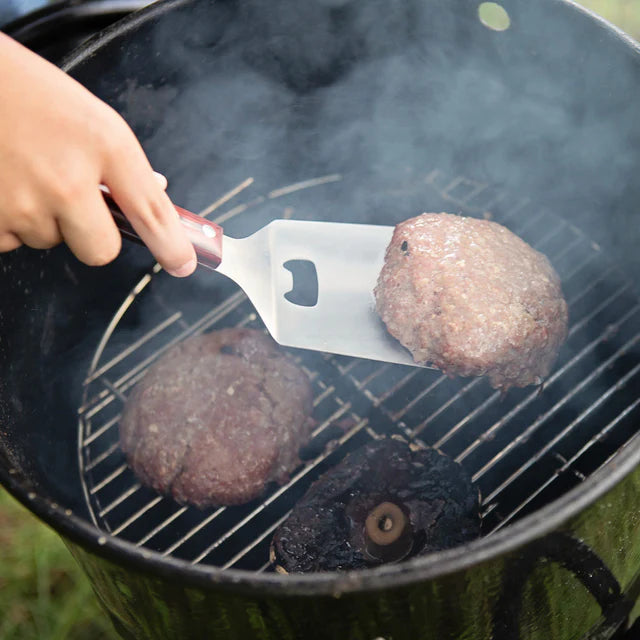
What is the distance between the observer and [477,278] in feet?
6.97

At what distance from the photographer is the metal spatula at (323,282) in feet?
7.02

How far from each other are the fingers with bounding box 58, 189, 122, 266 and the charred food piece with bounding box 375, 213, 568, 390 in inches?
33.2

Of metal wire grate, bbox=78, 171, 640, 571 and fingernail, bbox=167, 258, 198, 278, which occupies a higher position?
fingernail, bbox=167, 258, 198, 278

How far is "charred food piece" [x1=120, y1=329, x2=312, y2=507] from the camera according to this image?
7.47 ft

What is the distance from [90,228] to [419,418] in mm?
1352

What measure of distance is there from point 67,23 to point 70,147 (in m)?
1.59

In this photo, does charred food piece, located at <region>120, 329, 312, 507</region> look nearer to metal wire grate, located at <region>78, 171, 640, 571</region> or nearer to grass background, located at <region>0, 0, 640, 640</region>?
metal wire grate, located at <region>78, 171, 640, 571</region>

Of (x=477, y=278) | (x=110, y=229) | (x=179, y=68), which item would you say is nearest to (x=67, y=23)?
(x=179, y=68)

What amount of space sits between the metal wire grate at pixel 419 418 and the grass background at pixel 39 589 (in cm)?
56

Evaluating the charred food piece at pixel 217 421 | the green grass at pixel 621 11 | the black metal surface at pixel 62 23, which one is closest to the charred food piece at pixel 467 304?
the charred food piece at pixel 217 421

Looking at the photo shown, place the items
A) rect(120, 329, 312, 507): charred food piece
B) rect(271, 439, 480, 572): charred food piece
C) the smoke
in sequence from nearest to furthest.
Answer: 1. rect(271, 439, 480, 572): charred food piece
2. rect(120, 329, 312, 507): charred food piece
3. the smoke

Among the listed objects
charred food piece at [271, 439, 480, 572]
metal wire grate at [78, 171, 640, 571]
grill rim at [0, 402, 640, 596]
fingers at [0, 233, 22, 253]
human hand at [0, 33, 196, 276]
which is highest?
human hand at [0, 33, 196, 276]

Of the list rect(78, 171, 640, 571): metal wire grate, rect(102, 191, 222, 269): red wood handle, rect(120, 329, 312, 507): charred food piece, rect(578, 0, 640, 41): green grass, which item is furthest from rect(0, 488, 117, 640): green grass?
rect(578, 0, 640, 41): green grass

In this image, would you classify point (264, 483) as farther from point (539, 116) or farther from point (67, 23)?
point (67, 23)
